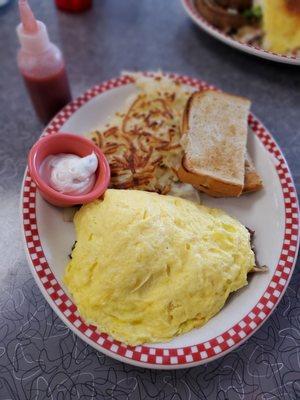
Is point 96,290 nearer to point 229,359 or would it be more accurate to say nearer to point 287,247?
point 229,359

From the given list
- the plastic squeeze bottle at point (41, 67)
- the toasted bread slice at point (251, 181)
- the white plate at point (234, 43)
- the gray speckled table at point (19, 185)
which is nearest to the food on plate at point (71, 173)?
the gray speckled table at point (19, 185)

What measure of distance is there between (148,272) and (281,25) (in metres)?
1.75

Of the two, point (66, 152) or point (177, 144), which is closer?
point (66, 152)

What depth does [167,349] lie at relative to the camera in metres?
1.26

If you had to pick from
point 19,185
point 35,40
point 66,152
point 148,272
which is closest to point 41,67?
point 35,40

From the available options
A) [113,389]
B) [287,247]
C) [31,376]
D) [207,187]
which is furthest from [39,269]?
[287,247]

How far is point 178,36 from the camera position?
96.0 inches

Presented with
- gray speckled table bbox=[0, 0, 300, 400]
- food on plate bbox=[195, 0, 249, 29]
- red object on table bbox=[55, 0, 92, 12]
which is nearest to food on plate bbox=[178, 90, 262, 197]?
gray speckled table bbox=[0, 0, 300, 400]

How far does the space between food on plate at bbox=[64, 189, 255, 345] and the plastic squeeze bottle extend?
0.79m

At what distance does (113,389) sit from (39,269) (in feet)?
1.73

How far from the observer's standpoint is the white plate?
205 cm

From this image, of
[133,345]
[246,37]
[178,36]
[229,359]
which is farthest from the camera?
[178,36]

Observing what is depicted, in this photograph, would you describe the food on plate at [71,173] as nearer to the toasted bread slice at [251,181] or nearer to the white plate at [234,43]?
the toasted bread slice at [251,181]

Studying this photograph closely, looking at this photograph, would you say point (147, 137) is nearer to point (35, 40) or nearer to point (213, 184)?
point (213, 184)
